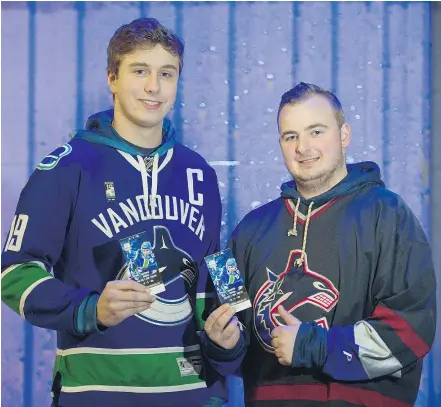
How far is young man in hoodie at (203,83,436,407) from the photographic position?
2.19 meters

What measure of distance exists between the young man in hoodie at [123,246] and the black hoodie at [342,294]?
0.17 m

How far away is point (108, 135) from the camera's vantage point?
8.31 ft

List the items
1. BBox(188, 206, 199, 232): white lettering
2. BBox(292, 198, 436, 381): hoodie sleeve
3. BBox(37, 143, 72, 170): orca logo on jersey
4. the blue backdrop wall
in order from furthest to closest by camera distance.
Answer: the blue backdrop wall < BBox(188, 206, 199, 232): white lettering < BBox(37, 143, 72, 170): orca logo on jersey < BBox(292, 198, 436, 381): hoodie sleeve

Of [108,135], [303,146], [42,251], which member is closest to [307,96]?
[303,146]

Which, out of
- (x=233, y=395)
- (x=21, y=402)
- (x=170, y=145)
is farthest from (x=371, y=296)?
(x=21, y=402)

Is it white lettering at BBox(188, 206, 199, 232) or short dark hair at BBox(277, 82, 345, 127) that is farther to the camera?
white lettering at BBox(188, 206, 199, 232)

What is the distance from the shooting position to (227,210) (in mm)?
3078

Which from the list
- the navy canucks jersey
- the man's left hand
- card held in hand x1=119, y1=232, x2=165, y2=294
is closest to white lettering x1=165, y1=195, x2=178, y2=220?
the navy canucks jersey

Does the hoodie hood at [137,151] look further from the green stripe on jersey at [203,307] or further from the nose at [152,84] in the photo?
the green stripe on jersey at [203,307]

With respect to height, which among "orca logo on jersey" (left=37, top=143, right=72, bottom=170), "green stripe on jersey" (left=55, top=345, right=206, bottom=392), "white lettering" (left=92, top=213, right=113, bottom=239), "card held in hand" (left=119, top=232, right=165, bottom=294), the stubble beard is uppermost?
"orca logo on jersey" (left=37, top=143, right=72, bottom=170)

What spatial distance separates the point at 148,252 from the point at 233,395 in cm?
102

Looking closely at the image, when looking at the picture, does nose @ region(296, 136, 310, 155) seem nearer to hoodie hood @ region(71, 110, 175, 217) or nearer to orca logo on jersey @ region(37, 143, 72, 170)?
hoodie hood @ region(71, 110, 175, 217)

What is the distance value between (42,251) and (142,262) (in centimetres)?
31

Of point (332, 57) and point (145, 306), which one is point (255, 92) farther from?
point (145, 306)
